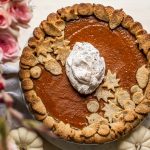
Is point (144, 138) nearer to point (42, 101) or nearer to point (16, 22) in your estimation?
point (42, 101)

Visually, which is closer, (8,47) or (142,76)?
(8,47)

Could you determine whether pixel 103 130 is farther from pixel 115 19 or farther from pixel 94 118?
pixel 115 19

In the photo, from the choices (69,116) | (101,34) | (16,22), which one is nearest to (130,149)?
(69,116)

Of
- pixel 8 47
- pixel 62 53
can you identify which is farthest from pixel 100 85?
pixel 8 47

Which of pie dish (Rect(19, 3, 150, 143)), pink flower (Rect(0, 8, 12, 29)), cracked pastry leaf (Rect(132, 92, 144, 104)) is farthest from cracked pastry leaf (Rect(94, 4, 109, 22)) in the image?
pink flower (Rect(0, 8, 12, 29))

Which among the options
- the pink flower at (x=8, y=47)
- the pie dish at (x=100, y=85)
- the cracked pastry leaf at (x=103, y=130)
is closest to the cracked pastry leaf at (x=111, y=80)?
the pie dish at (x=100, y=85)
